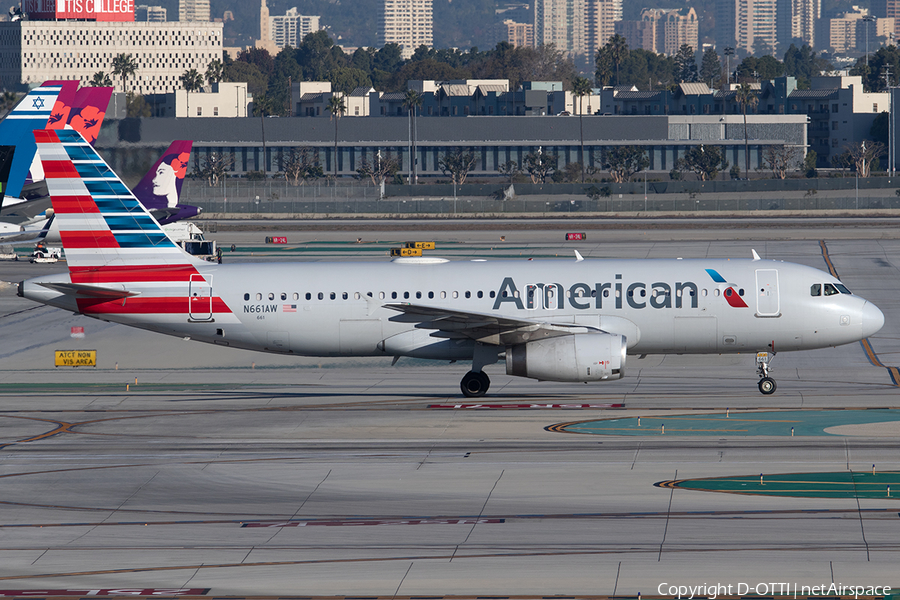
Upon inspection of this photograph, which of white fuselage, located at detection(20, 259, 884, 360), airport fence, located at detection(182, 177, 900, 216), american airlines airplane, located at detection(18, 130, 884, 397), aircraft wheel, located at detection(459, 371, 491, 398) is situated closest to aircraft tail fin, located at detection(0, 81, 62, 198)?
american airlines airplane, located at detection(18, 130, 884, 397)

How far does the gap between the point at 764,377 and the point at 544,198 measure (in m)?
117

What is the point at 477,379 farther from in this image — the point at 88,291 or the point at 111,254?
the point at 88,291

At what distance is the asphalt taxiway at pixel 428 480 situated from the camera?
20.3m

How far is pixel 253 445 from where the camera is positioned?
31625 millimetres

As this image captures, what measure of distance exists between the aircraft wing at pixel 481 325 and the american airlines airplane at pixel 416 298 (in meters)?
0.08

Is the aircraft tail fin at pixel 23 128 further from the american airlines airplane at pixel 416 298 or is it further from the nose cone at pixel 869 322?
the nose cone at pixel 869 322

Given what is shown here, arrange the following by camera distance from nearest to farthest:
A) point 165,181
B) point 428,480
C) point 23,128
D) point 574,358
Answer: point 428,480 → point 574,358 → point 23,128 → point 165,181

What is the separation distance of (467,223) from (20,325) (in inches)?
2993

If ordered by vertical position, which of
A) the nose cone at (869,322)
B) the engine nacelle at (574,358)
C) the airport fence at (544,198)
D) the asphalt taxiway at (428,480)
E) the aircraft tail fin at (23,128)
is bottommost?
the asphalt taxiway at (428,480)

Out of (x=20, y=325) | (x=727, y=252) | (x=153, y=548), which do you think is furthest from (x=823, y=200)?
(x=153, y=548)

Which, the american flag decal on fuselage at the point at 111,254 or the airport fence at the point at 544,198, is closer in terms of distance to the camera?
the american flag decal on fuselage at the point at 111,254

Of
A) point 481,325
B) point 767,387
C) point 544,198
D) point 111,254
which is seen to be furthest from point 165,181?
point 544,198

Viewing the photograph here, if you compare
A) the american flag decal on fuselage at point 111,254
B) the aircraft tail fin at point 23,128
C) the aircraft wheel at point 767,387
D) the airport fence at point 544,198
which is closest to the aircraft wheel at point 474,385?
the american flag decal on fuselage at point 111,254

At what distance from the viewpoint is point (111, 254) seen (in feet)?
127
